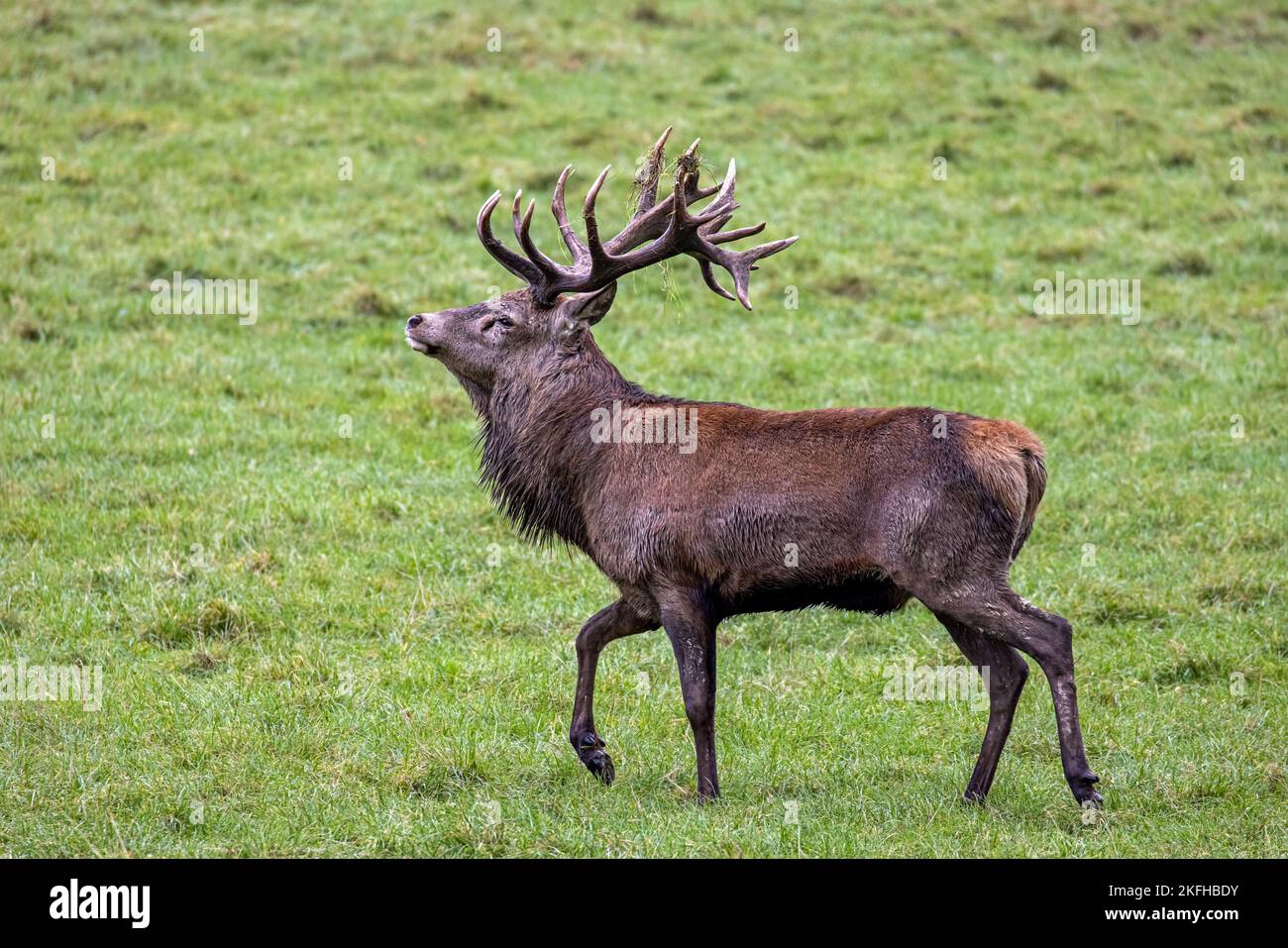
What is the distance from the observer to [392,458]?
12000mm

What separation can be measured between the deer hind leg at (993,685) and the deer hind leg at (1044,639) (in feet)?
0.74

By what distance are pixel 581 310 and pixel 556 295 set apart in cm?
21

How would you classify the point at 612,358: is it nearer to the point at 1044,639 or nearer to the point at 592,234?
the point at 592,234

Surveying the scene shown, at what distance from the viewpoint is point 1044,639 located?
6.96 meters

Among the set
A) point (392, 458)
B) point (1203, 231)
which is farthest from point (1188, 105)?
point (392, 458)

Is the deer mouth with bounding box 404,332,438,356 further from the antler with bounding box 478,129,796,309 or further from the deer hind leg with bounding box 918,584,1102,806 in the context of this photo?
the deer hind leg with bounding box 918,584,1102,806

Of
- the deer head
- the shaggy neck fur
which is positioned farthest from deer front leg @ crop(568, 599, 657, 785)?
the deer head

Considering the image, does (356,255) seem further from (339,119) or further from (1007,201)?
(1007,201)

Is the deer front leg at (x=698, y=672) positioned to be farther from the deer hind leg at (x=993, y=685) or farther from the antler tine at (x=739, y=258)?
the antler tine at (x=739, y=258)

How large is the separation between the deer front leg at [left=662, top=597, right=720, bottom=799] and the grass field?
18 cm

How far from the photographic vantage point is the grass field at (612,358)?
24.1 ft

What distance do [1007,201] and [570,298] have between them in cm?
1048
